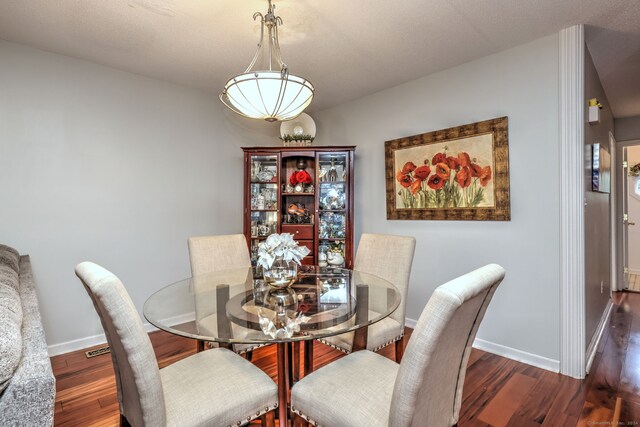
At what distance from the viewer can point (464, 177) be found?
2.69m

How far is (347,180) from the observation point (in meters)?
3.34

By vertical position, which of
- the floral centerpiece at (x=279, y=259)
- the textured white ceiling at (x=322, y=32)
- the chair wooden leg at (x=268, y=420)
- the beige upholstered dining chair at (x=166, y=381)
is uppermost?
the textured white ceiling at (x=322, y=32)

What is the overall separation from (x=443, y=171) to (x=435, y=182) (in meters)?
0.12

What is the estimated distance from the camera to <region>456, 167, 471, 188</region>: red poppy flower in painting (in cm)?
267

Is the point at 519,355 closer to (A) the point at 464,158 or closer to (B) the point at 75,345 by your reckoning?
(A) the point at 464,158

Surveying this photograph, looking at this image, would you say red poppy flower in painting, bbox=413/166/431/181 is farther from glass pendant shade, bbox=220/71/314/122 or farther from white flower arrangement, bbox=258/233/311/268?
white flower arrangement, bbox=258/233/311/268

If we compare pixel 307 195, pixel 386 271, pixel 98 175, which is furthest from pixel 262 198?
pixel 386 271

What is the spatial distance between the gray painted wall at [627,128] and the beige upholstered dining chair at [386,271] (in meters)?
3.86

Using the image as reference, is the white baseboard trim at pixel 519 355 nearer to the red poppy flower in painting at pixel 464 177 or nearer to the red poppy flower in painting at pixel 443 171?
the red poppy flower in painting at pixel 464 177

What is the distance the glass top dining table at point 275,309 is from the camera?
4.25 feet

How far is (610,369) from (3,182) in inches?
179

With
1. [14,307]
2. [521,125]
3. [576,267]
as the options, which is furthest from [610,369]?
[14,307]

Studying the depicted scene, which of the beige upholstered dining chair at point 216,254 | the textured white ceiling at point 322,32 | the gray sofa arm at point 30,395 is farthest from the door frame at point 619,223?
the gray sofa arm at point 30,395

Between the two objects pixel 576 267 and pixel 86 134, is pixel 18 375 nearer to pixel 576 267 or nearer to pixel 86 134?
pixel 86 134
